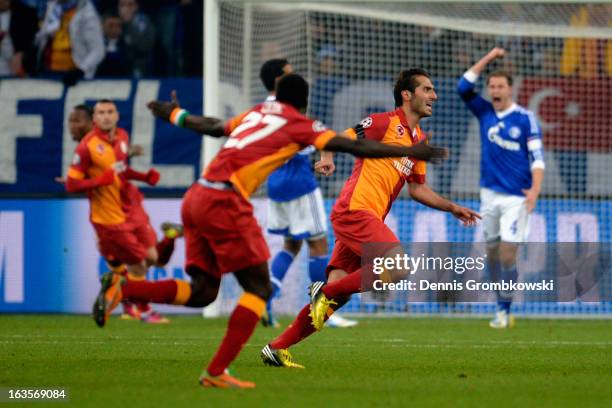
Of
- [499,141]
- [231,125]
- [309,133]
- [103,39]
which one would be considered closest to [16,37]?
[103,39]

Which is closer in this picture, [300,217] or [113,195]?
[300,217]

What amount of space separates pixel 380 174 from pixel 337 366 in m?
1.50

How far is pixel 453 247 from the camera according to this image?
14008 mm

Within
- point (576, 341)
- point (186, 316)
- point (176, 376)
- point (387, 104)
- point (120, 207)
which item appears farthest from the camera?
point (387, 104)

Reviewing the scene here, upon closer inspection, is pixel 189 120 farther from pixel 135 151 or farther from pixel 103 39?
pixel 103 39

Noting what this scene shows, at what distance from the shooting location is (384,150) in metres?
6.62

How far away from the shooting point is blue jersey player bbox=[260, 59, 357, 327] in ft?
40.7

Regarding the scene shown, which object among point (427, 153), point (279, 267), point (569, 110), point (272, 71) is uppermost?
point (272, 71)

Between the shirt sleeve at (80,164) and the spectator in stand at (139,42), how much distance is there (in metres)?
3.70

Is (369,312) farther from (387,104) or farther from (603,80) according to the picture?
(603,80)

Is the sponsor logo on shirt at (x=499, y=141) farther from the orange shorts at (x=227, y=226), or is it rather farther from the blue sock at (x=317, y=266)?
the orange shorts at (x=227, y=226)

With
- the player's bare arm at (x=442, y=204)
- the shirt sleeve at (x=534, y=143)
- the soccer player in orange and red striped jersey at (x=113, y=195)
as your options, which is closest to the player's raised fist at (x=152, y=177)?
the soccer player in orange and red striped jersey at (x=113, y=195)

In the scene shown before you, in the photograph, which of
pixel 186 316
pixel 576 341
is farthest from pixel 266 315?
pixel 576 341

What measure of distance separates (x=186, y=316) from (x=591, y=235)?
5.02 meters
